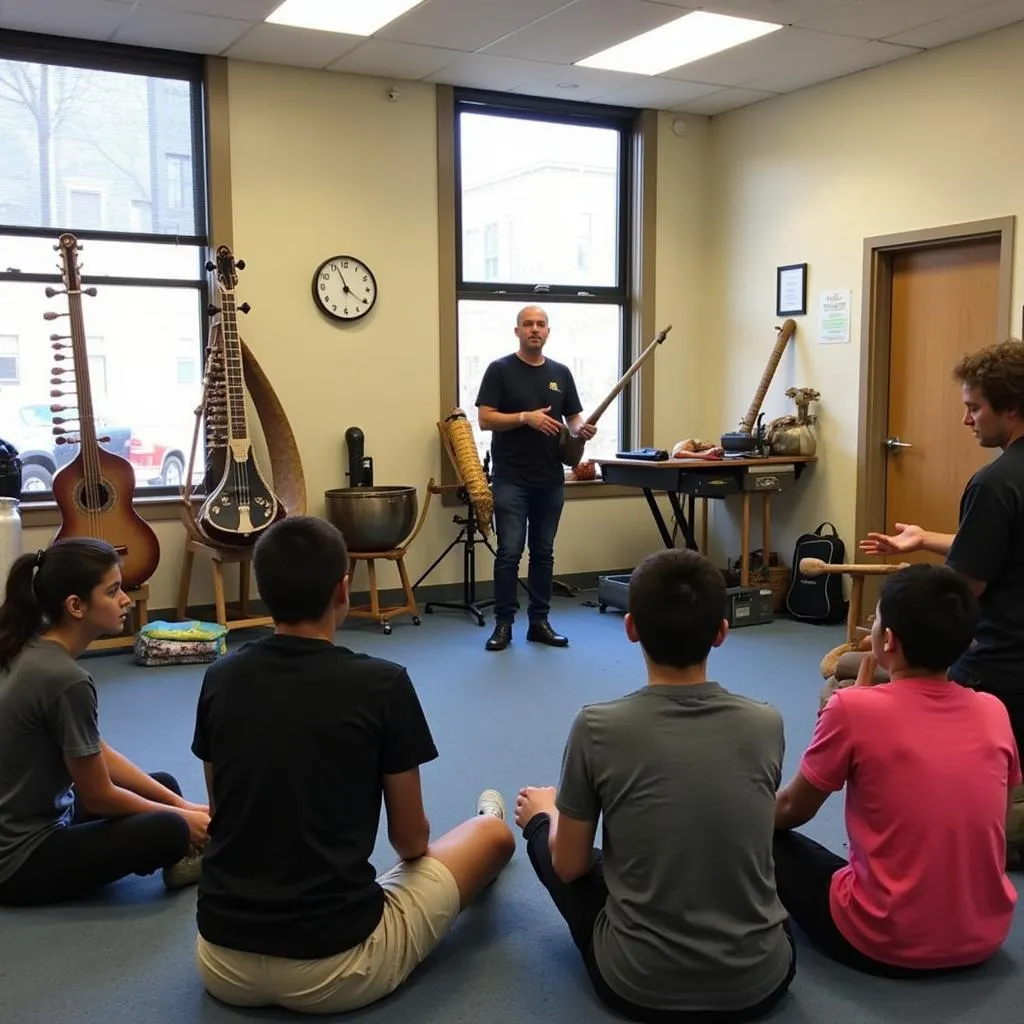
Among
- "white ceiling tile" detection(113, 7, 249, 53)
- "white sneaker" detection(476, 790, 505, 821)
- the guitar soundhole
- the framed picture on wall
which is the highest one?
"white ceiling tile" detection(113, 7, 249, 53)

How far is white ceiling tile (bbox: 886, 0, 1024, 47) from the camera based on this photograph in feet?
15.0

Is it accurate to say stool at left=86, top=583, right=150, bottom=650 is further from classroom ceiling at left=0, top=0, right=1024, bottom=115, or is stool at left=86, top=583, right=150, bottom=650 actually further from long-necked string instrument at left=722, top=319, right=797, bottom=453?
long-necked string instrument at left=722, top=319, right=797, bottom=453

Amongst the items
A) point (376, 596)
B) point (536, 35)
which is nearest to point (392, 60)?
point (536, 35)

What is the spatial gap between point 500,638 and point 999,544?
8.94 feet

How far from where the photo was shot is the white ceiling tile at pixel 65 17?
4.53 metres

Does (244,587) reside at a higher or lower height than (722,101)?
lower

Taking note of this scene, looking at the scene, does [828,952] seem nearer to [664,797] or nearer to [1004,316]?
[664,797]

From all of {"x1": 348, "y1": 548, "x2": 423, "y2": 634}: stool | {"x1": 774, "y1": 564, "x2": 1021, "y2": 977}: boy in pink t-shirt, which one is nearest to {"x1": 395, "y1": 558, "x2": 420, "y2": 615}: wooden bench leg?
{"x1": 348, "y1": 548, "x2": 423, "y2": 634}: stool

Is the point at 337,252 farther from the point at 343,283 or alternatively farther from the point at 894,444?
the point at 894,444

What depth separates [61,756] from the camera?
7.59ft

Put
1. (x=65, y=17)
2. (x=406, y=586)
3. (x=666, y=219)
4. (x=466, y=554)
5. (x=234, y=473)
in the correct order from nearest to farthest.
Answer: (x=65, y=17) → (x=234, y=473) → (x=406, y=586) → (x=466, y=554) → (x=666, y=219)

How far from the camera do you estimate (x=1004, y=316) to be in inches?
193

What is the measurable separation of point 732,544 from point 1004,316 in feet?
6.89

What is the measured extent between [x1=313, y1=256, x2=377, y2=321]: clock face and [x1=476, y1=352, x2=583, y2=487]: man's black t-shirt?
3.28 ft
